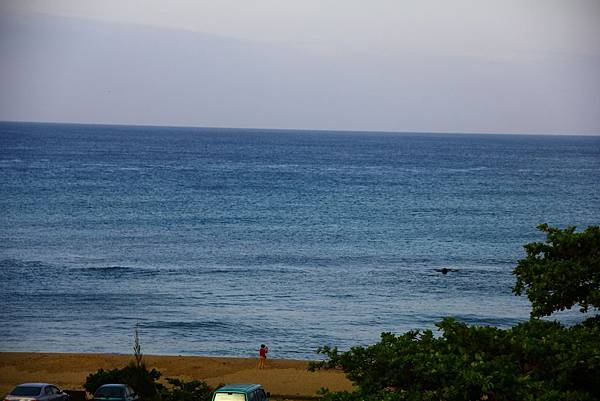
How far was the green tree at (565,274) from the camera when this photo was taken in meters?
18.0

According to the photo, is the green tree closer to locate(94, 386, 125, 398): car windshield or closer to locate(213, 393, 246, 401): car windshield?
locate(213, 393, 246, 401): car windshield

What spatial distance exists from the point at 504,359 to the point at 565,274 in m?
3.24

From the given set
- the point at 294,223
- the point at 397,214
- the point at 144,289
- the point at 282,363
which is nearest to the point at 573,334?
the point at 282,363

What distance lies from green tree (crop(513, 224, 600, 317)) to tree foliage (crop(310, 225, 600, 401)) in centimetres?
2

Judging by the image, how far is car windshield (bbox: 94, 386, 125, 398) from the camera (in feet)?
83.7

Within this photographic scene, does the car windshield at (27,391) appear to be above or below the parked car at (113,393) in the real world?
above

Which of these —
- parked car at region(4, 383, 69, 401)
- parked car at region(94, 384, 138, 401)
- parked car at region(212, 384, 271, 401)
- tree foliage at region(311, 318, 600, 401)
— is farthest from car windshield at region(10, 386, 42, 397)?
tree foliage at region(311, 318, 600, 401)

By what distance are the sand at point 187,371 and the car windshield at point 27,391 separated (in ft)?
24.7

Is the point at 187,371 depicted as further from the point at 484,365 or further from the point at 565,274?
the point at 484,365

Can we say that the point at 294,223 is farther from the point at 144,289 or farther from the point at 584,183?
the point at 584,183

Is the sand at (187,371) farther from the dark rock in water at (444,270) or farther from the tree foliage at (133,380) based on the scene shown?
the dark rock in water at (444,270)

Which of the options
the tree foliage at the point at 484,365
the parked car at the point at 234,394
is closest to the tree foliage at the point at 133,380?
the parked car at the point at 234,394

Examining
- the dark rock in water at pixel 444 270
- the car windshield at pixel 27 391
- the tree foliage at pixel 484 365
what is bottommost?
the dark rock in water at pixel 444 270

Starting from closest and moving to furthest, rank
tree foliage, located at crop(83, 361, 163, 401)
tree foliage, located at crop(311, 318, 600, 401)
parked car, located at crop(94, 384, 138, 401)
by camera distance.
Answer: tree foliage, located at crop(311, 318, 600, 401)
parked car, located at crop(94, 384, 138, 401)
tree foliage, located at crop(83, 361, 163, 401)
